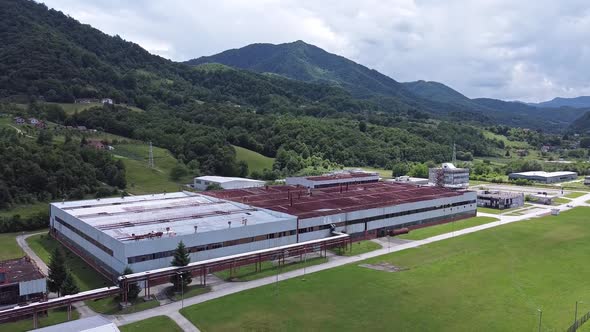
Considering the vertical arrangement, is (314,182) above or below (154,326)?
above

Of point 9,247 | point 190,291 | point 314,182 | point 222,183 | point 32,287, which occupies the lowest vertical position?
point 190,291

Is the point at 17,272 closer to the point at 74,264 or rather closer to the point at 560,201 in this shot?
the point at 74,264

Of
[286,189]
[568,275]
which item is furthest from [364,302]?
[286,189]

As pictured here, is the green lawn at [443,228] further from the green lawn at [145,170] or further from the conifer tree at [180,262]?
the green lawn at [145,170]

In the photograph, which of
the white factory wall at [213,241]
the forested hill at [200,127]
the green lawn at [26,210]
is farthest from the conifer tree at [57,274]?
the forested hill at [200,127]

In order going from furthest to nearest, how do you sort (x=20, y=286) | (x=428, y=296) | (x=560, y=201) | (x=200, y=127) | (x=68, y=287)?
(x=200, y=127) < (x=560, y=201) < (x=428, y=296) < (x=68, y=287) < (x=20, y=286)

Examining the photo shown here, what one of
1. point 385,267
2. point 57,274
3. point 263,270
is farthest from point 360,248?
point 57,274
